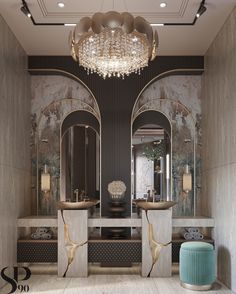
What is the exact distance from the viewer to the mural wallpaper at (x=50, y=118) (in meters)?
7.65

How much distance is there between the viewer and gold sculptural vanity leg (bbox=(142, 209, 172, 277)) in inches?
257

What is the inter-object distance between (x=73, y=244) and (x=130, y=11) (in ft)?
11.0

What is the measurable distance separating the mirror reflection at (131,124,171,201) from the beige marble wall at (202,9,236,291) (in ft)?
2.32

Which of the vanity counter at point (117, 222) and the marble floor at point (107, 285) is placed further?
the vanity counter at point (117, 222)

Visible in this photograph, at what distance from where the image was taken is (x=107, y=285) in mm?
6008

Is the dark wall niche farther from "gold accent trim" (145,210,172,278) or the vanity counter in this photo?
"gold accent trim" (145,210,172,278)

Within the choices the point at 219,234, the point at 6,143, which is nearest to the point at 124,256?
the point at 219,234

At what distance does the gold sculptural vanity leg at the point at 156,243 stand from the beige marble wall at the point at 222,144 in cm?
72

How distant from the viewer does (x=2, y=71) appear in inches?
229

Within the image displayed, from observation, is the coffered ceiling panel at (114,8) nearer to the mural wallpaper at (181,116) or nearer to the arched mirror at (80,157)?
the mural wallpaper at (181,116)

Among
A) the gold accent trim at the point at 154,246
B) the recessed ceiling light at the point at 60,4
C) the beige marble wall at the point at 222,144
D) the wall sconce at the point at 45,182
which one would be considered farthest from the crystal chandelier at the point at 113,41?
the wall sconce at the point at 45,182

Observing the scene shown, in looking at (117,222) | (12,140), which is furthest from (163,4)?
(117,222)

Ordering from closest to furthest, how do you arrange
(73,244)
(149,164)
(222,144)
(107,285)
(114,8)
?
1. (114,8)
2. (107,285)
3. (222,144)
4. (73,244)
5. (149,164)

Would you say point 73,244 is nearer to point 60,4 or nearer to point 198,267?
point 198,267
